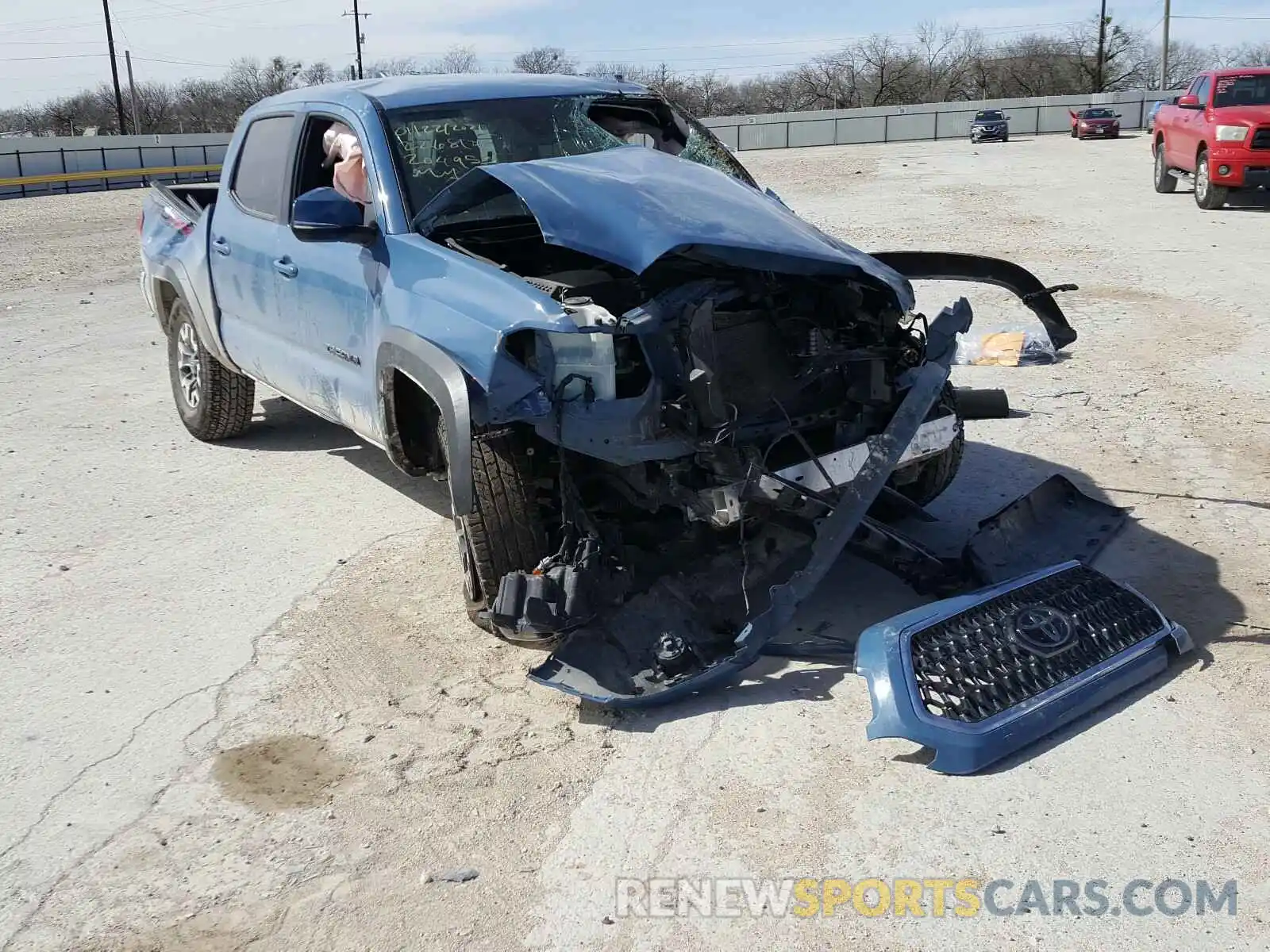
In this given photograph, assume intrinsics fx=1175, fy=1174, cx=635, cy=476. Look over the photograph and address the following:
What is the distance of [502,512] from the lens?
4012 mm

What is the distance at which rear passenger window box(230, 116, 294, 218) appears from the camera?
18.3 feet

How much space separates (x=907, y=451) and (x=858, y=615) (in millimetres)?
640

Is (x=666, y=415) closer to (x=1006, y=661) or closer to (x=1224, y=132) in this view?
(x=1006, y=661)

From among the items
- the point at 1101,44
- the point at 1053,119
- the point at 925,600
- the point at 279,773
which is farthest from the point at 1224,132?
the point at 1101,44

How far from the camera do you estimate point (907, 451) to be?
4379 millimetres

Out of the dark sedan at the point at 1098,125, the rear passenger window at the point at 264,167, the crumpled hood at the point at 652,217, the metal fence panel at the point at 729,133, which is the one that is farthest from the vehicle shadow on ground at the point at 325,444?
the metal fence panel at the point at 729,133

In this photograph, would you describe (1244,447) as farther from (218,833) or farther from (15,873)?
Result: (15,873)

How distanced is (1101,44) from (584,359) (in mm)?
77752

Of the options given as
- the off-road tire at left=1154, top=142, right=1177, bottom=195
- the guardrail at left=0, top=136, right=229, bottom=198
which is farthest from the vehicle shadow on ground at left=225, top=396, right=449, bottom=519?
the guardrail at left=0, top=136, right=229, bottom=198

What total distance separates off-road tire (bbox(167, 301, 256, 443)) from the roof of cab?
1676mm

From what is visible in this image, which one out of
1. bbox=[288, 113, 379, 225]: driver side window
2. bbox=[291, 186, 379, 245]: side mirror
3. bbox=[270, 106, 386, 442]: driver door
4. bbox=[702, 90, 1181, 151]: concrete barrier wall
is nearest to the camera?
bbox=[291, 186, 379, 245]: side mirror

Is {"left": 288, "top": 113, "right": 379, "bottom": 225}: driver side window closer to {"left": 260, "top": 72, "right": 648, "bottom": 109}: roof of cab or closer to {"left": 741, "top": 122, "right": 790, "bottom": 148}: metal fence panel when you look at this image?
{"left": 260, "top": 72, "right": 648, "bottom": 109}: roof of cab

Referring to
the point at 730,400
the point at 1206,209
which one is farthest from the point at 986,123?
the point at 730,400

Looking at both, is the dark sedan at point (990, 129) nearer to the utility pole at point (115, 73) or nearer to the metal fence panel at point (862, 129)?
the metal fence panel at point (862, 129)
